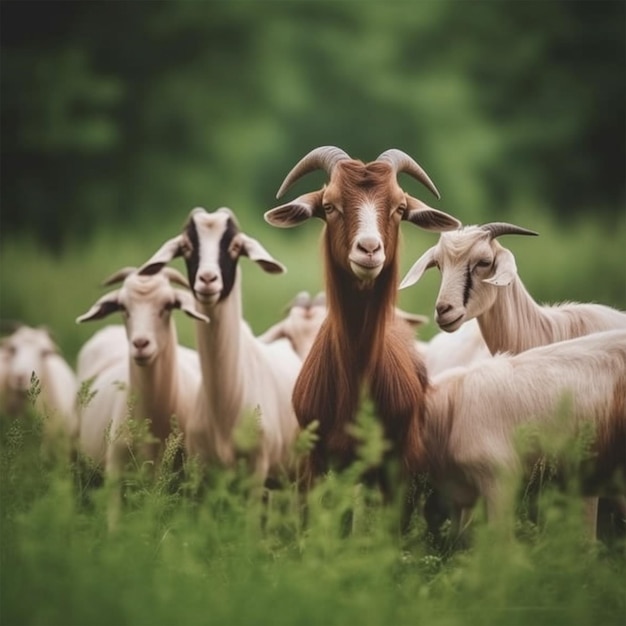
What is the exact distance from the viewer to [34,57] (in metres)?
20.5

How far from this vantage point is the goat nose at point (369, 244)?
5.94 meters

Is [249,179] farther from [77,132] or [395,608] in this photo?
[395,608]

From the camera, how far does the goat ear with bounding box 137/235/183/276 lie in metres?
7.24

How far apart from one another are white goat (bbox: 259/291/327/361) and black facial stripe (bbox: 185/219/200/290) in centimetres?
163

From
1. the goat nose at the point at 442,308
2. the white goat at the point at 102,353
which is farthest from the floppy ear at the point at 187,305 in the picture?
the white goat at the point at 102,353

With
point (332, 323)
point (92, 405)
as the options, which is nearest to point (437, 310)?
point (332, 323)

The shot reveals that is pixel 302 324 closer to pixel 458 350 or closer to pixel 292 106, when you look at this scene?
pixel 458 350

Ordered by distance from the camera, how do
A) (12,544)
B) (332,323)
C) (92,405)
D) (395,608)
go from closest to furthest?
(395,608) → (12,544) → (332,323) → (92,405)

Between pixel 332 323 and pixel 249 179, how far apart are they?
1591cm

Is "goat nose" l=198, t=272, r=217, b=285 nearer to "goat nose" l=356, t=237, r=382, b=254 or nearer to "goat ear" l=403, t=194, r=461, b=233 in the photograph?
"goat ear" l=403, t=194, r=461, b=233

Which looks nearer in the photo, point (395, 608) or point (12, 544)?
point (395, 608)

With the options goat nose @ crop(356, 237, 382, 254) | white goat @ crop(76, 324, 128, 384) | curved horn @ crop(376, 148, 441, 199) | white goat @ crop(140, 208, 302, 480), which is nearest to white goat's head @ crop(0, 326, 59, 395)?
white goat @ crop(76, 324, 128, 384)

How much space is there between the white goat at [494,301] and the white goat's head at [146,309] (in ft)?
4.61

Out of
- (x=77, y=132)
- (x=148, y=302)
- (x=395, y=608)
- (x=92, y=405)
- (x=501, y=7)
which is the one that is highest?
(x=501, y=7)
